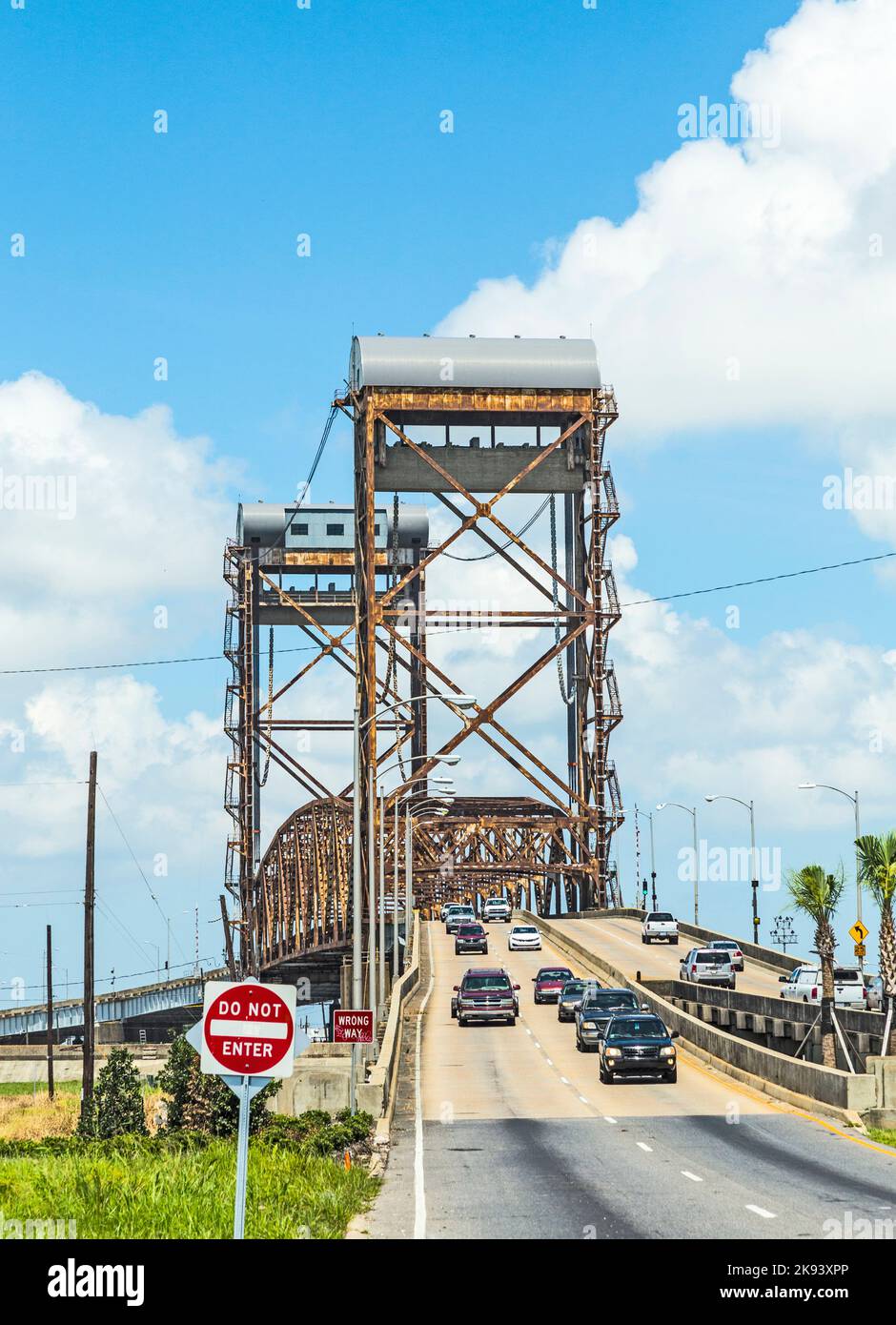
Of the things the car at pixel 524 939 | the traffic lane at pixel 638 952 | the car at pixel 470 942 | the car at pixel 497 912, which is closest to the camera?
the traffic lane at pixel 638 952

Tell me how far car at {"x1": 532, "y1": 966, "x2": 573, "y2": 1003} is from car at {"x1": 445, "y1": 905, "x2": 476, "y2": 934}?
108 feet

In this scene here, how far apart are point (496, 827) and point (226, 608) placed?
26006 mm

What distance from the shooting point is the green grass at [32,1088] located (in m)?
104

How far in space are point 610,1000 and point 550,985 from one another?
13513mm

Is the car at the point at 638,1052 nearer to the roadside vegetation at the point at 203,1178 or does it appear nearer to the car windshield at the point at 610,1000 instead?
the car windshield at the point at 610,1000

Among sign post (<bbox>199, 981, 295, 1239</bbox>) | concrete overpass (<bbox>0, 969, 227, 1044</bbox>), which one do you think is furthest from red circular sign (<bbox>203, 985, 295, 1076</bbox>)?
concrete overpass (<bbox>0, 969, 227, 1044</bbox>)

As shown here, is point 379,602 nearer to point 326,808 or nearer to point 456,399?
point 456,399

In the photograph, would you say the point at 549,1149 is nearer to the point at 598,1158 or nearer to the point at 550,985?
the point at 598,1158

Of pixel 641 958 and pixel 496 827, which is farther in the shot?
pixel 496 827

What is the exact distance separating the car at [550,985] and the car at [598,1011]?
37.4 feet

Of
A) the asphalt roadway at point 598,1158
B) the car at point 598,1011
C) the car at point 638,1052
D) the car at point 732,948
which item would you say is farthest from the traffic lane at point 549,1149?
the car at point 732,948

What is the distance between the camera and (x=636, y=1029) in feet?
149
